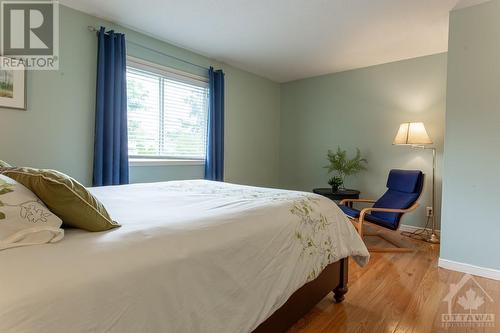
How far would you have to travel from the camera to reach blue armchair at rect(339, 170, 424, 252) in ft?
10.0

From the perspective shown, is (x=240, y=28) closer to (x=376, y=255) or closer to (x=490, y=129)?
(x=490, y=129)

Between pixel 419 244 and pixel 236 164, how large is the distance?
8.73ft

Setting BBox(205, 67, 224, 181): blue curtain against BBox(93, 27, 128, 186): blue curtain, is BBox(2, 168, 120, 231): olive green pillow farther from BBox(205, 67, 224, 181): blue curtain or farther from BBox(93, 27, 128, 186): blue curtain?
BBox(205, 67, 224, 181): blue curtain

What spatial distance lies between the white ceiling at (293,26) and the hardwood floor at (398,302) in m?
2.36

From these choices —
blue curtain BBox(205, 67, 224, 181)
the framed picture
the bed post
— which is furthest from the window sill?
the bed post

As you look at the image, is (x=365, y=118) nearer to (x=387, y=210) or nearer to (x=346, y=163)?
(x=346, y=163)

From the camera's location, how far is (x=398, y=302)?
201cm

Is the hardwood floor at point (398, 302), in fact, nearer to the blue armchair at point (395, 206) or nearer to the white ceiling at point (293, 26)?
the blue armchair at point (395, 206)

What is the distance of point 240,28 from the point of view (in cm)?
304

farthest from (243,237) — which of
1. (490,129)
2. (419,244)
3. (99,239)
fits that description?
(419,244)

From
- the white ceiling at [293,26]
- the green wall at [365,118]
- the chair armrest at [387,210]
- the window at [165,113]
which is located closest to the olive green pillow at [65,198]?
the white ceiling at [293,26]

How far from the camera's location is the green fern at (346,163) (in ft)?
13.9

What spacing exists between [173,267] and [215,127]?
3.14 meters

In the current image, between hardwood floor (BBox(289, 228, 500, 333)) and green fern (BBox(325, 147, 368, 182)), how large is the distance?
1.70 metres
